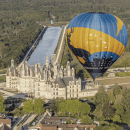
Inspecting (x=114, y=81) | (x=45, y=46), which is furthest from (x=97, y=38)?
(x=45, y=46)

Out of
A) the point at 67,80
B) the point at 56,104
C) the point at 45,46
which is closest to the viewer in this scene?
the point at 56,104

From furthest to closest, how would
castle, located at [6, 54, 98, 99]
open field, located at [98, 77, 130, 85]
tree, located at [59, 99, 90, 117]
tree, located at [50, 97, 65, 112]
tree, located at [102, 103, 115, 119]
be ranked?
open field, located at [98, 77, 130, 85] < castle, located at [6, 54, 98, 99] < tree, located at [50, 97, 65, 112] < tree, located at [59, 99, 90, 117] < tree, located at [102, 103, 115, 119]

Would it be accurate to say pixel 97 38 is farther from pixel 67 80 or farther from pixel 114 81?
pixel 114 81

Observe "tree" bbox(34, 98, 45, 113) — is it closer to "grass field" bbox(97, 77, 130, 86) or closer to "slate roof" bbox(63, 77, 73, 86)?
"slate roof" bbox(63, 77, 73, 86)

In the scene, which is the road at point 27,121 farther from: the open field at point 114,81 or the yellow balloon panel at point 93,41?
the open field at point 114,81

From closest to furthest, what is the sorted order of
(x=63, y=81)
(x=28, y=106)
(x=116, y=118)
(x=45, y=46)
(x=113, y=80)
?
1. (x=116, y=118)
2. (x=28, y=106)
3. (x=63, y=81)
4. (x=113, y=80)
5. (x=45, y=46)

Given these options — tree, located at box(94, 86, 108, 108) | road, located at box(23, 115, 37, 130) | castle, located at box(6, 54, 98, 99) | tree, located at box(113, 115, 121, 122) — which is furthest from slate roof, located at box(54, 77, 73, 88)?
tree, located at box(113, 115, 121, 122)

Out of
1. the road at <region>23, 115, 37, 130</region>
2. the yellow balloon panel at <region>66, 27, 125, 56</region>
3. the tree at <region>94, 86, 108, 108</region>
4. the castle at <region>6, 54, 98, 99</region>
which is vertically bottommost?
the road at <region>23, 115, 37, 130</region>
